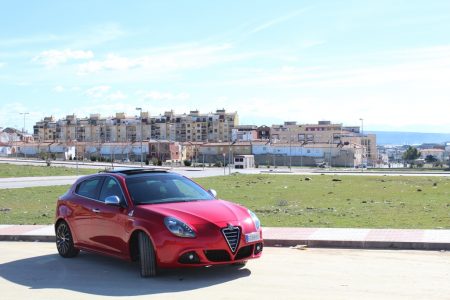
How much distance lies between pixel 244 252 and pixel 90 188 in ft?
11.1

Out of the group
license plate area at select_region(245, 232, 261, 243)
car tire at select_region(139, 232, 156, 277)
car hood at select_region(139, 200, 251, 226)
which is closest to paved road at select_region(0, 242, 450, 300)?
car tire at select_region(139, 232, 156, 277)

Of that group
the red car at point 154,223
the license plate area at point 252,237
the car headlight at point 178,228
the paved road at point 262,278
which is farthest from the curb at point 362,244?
the car headlight at point 178,228

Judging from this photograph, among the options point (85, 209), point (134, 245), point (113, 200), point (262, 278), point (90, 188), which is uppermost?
point (90, 188)

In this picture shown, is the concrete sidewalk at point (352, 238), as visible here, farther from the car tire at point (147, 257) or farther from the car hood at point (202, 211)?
the car tire at point (147, 257)

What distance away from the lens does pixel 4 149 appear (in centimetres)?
16275

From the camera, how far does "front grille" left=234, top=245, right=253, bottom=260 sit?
351 inches

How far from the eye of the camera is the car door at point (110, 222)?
31.4 feet

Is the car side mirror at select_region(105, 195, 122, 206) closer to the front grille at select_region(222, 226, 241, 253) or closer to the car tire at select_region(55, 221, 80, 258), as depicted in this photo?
the car tire at select_region(55, 221, 80, 258)

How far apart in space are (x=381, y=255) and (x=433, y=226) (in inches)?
154

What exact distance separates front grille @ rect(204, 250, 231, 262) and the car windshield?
134 cm

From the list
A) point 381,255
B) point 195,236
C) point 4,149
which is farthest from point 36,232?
point 4,149

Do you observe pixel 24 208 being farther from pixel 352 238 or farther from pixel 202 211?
pixel 202 211

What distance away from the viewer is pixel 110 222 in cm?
989

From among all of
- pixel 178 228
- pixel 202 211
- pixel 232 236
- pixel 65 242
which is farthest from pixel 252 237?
pixel 65 242
